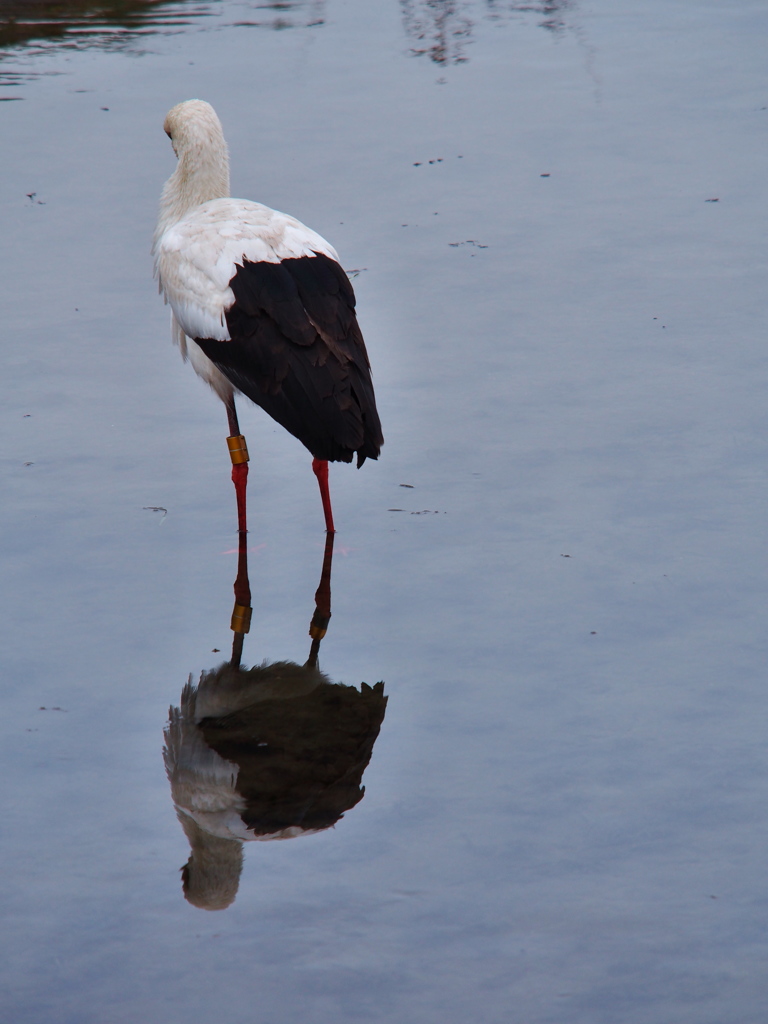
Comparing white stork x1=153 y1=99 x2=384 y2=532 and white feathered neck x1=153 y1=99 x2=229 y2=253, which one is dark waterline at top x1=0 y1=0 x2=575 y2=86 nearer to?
white feathered neck x1=153 y1=99 x2=229 y2=253

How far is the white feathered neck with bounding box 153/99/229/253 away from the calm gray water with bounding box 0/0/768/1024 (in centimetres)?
104

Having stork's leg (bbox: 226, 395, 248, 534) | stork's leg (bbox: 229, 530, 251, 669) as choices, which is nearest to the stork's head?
stork's leg (bbox: 226, 395, 248, 534)

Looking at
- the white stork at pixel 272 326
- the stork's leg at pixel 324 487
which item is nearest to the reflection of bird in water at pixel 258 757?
the stork's leg at pixel 324 487

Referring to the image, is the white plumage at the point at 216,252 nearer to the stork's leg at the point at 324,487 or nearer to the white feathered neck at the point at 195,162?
the white feathered neck at the point at 195,162

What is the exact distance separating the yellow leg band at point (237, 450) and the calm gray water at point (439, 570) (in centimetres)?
26

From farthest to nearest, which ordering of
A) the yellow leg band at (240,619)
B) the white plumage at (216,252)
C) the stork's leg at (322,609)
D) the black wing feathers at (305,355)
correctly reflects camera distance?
the white plumage at (216,252) < the black wing feathers at (305,355) < the yellow leg band at (240,619) < the stork's leg at (322,609)

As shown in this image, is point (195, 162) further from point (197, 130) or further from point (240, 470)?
point (240, 470)

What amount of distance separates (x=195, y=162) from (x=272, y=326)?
1.24 m

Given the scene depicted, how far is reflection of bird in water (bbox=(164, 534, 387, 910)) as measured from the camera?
13.4 feet

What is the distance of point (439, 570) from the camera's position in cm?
552

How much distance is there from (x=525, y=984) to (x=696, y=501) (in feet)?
9.43

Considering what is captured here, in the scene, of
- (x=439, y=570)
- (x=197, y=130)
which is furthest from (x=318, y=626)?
(x=197, y=130)

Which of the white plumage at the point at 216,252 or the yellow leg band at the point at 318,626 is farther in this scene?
the white plumage at the point at 216,252

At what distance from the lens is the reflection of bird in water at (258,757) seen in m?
4.09
